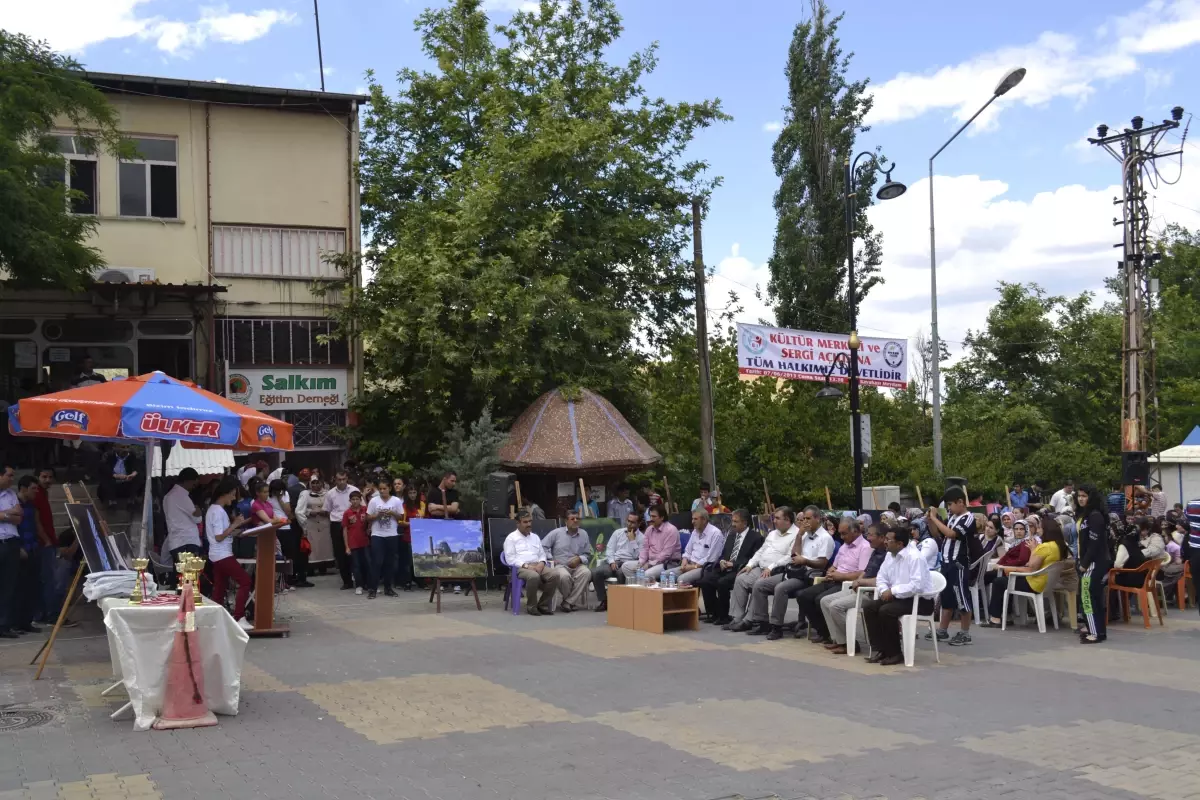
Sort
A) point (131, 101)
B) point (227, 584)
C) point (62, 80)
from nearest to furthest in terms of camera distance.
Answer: point (227, 584) < point (62, 80) < point (131, 101)

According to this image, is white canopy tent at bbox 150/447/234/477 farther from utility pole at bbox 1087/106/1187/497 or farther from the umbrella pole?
utility pole at bbox 1087/106/1187/497

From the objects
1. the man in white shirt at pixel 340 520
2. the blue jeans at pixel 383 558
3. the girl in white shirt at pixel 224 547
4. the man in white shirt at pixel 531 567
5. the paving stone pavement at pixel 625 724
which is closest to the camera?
the paving stone pavement at pixel 625 724

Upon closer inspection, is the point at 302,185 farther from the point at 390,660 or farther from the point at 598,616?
the point at 390,660

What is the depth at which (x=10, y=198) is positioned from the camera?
1574 cm

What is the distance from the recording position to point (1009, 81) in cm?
1916

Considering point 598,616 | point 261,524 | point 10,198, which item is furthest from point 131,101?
point 598,616

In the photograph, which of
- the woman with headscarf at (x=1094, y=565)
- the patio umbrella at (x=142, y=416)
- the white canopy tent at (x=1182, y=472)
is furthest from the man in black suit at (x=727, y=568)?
the white canopy tent at (x=1182, y=472)

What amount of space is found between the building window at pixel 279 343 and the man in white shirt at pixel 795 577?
12.3 m

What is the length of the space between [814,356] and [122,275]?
14.0 meters

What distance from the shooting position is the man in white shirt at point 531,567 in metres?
15.4

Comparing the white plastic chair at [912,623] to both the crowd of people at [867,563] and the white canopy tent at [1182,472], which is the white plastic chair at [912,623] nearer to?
the crowd of people at [867,563]

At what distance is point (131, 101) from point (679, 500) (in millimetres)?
14348

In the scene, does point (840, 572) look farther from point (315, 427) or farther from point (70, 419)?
point (315, 427)

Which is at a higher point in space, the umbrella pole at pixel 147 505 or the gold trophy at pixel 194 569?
the umbrella pole at pixel 147 505
